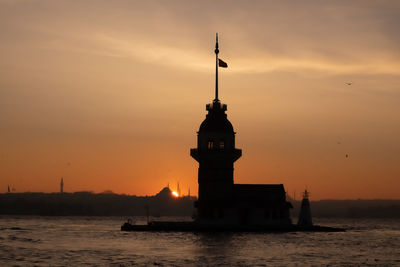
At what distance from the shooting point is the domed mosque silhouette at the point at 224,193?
103188 mm

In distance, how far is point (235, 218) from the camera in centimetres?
10381

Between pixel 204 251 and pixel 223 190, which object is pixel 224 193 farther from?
pixel 204 251

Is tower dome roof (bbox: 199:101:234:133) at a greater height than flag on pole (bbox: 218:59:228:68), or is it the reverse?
flag on pole (bbox: 218:59:228:68)

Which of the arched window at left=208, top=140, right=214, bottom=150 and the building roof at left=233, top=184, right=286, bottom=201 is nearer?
the arched window at left=208, top=140, right=214, bottom=150

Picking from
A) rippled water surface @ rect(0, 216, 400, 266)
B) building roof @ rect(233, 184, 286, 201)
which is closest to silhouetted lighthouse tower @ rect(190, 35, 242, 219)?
building roof @ rect(233, 184, 286, 201)

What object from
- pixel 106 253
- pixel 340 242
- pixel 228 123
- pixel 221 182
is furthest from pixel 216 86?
pixel 106 253

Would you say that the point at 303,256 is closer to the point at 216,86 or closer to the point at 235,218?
the point at 235,218

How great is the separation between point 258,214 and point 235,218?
130 inches

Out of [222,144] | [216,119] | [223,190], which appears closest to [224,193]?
[223,190]

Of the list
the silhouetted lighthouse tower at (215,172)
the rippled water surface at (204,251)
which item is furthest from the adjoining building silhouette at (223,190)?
the rippled water surface at (204,251)

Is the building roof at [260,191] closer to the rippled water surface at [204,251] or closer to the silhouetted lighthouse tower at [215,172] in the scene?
the silhouetted lighthouse tower at [215,172]

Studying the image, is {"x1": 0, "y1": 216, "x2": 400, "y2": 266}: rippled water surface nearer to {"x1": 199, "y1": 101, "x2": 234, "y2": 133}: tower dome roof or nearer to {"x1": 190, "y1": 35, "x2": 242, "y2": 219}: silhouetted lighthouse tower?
{"x1": 190, "y1": 35, "x2": 242, "y2": 219}: silhouetted lighthouse tower

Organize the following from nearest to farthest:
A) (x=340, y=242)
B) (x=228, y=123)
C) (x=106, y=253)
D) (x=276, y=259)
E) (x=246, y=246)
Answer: (x=276, y=259)
(x=106, y=253)
(x=246, y=246)
(x=340, y=242)
(x=228, y=123)

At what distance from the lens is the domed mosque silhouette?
103 metres
